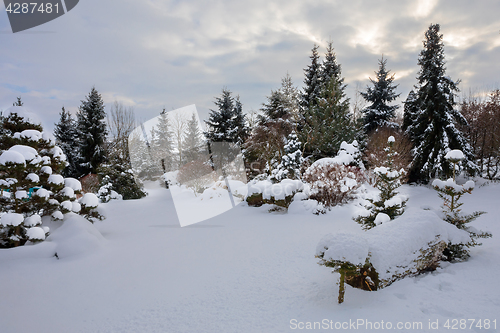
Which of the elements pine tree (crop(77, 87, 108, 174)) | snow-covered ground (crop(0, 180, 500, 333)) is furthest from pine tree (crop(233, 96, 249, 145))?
snow-covered ground (crop(0, 180, 500, 333))

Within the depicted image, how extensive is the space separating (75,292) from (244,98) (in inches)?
845

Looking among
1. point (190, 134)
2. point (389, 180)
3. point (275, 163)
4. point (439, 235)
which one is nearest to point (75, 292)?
point (439, 235)

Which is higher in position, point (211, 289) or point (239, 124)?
point (239, 124)

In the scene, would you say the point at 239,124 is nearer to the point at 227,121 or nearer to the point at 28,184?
the point at 227,121

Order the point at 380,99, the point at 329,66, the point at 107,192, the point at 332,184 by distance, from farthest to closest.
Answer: the point at 329,66 → the point at 380,99 → the point at 107,192 → the point at 332,184

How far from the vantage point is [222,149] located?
2106 centimetres

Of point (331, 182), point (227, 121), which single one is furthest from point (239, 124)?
point (331, 182)

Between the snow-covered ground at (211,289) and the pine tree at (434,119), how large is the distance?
10.3 meters

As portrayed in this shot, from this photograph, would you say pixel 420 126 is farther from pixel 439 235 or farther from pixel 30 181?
pixel 30 181

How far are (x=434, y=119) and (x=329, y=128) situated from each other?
6.58 meters

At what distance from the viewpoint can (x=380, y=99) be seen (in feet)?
63.2

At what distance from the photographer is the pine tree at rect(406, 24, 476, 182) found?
14.9 metres

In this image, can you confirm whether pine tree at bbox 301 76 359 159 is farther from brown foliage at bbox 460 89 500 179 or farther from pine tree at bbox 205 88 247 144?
brown foliage at bbox 460 89 500 179

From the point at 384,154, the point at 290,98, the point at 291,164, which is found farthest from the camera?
the point at 290,98
